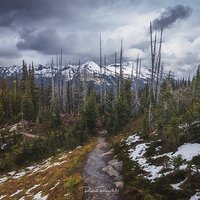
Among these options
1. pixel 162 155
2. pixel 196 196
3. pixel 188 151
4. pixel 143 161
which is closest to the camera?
pixel 196 196

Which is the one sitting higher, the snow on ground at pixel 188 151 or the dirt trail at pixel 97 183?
the snow on ground at pixel 188 151

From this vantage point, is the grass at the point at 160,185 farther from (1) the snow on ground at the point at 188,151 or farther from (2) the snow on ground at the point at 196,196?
(1) the snow on ground at the point at 188,151

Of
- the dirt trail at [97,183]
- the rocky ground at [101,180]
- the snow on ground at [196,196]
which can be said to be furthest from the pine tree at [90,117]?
the snow on ground at [196,196]

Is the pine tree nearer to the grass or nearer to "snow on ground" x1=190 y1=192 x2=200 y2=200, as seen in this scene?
the grass

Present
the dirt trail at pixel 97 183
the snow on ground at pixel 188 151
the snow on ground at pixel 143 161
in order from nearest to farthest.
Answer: the dirt trail at pixel 97 183 < the snow on ground at pixel 143 161 < the snow on ground at pixel 188 151

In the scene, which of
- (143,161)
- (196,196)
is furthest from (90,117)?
(196,196)

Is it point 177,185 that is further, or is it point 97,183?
point 97,183

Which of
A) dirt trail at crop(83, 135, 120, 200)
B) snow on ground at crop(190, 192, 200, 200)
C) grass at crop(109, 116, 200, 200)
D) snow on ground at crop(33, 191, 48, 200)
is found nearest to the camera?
snow on ground at crop(190, 192, 200, 200)

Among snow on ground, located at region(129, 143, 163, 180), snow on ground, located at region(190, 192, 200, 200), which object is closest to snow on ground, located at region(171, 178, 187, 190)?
snow on ground, located at region(190, 192, 200, 200)

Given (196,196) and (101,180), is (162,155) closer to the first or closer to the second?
(101,180)

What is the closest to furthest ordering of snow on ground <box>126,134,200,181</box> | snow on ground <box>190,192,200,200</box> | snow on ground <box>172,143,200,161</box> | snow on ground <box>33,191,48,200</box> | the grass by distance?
snow on ground <box>190,192,200,200</box> < the grass < snow on ground <box>126,134,200,181</box> < snow on ground <box>172,143,200,161</box> < snow on ground <box>33,191,48,200</box>

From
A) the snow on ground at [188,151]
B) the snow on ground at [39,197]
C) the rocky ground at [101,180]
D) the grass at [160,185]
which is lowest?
the snow on ground at [39,197]

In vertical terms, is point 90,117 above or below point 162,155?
below

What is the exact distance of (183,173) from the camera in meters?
19.3
